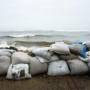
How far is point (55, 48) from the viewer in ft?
8.85

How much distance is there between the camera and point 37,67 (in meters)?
2.55

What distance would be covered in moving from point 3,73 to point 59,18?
1.71 meters

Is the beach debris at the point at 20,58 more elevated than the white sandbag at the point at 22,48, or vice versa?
the white sandbag at the point at 22,48

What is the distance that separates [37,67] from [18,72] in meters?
0.27

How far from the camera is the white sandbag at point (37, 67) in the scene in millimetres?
2539

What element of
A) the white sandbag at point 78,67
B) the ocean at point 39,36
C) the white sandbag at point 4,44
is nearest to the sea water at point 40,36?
the ocean at point 39,36

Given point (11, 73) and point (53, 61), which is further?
point (53, 61)

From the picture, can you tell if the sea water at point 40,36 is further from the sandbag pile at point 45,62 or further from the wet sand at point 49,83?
the wet sand at point 49,83

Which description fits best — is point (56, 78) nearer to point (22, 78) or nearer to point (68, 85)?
point (68, 85)

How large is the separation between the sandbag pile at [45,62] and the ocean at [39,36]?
0.51 metres

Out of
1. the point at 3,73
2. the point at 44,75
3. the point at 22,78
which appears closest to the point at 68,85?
the point at 44,75

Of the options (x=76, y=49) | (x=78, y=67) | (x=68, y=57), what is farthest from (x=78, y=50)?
(x=78, y=67)

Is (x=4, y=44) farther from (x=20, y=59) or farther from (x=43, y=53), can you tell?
(x=43, y=53)

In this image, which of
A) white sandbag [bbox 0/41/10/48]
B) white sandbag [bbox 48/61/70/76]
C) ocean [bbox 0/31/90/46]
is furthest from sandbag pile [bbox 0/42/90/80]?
ocean [bbox 0/31/90/46]
